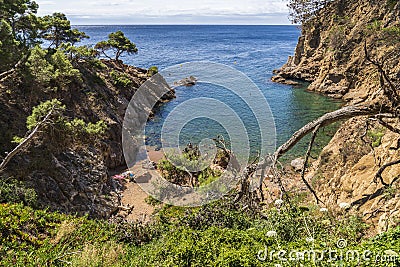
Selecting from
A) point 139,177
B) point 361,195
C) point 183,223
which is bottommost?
point 139,177

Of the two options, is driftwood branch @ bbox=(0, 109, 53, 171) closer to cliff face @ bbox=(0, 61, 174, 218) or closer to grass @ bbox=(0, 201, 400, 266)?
cliff face @ bbox=(0, 61, 174, 218)

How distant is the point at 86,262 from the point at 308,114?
79.4ft

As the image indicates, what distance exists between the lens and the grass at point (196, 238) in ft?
11.9

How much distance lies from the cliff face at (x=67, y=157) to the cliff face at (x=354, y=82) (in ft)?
30.2

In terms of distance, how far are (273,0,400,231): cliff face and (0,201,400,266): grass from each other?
125 centimetres

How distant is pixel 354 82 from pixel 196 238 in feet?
94.9

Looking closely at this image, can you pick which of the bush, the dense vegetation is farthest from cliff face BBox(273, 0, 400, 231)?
the bush

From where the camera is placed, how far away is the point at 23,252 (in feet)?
17.7

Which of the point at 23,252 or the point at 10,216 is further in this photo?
the point at 10,216

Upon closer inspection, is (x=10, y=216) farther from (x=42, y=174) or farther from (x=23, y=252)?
(x=42, y=174)

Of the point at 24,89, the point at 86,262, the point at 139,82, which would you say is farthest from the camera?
the point at 139,82

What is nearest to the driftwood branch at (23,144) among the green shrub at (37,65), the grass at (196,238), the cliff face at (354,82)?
the grass at (196,238)

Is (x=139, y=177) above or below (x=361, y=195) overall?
below

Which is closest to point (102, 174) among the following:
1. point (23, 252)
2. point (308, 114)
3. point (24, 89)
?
point (24, 89)
